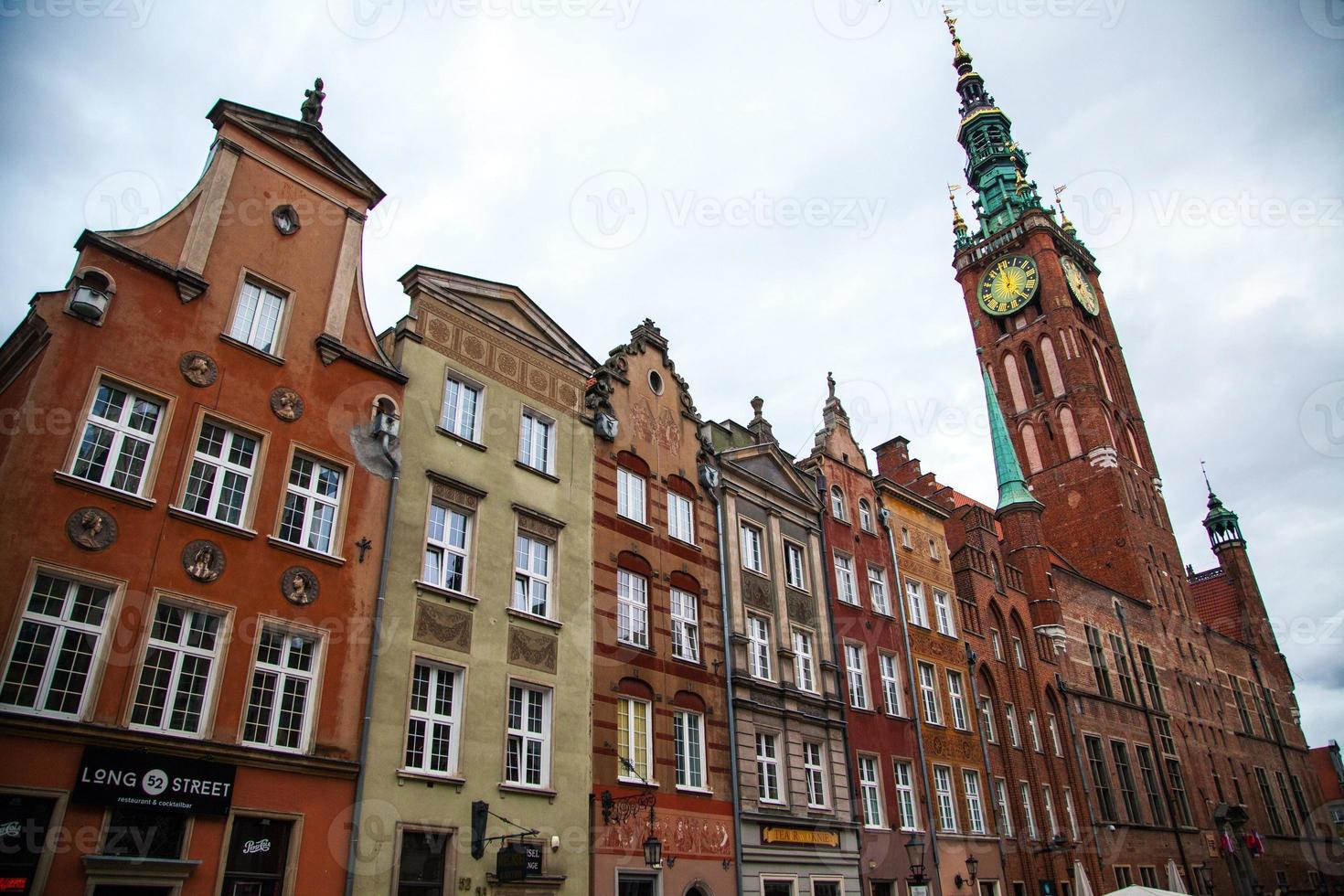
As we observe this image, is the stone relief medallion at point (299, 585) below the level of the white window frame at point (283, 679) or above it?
above

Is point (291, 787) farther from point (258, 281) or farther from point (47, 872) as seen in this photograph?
point (258, 281)

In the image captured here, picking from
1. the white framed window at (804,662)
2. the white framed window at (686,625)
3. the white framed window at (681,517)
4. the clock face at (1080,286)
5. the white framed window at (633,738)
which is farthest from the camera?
the clock face at (1080,286)

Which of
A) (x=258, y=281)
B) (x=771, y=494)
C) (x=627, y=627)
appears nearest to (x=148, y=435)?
(x=258, y=281)

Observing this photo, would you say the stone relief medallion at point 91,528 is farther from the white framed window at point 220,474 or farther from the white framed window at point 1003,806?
the white framed window at point 1003,806

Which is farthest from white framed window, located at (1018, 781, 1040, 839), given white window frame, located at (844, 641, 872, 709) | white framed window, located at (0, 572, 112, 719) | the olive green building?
white framed window, located at (0, 572, 112, 719)

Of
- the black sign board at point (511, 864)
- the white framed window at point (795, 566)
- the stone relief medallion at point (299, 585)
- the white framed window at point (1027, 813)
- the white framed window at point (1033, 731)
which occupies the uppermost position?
the white framed window at point (795, 566)

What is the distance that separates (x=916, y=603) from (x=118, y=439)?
24.6 metres

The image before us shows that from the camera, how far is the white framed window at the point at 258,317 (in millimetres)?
16578

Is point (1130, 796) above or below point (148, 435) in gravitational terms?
below

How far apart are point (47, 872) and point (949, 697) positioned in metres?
25.6

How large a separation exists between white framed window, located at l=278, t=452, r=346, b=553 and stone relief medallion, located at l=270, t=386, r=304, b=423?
0.69 m

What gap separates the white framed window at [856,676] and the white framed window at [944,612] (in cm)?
504

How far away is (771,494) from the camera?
2803 cm

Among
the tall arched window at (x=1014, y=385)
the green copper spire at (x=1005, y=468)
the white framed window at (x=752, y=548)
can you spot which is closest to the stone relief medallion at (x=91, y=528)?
the white framed window at (x=752, y=548)
